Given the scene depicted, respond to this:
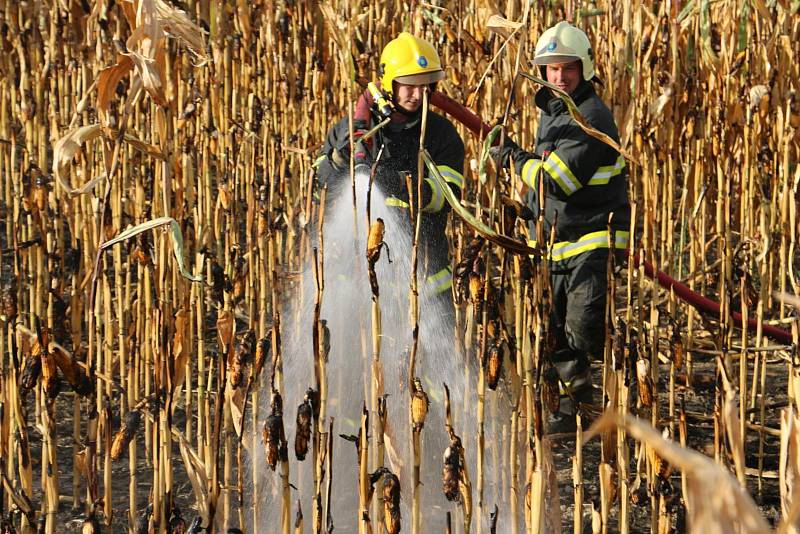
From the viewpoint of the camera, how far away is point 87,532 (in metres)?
1.64

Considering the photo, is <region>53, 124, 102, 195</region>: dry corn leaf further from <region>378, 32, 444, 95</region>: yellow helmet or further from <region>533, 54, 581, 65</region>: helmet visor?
<region>533, 54, 581, 65</region>: helmet visor

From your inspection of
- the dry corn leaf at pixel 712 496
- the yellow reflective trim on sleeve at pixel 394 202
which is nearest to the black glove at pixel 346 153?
the yellow reflective trim on sleeve at pixel 394 202

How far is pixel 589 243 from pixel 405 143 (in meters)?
0.61

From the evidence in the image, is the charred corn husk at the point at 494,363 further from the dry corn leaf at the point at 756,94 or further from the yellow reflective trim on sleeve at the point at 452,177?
the dry corn leaf at the point at 756,94

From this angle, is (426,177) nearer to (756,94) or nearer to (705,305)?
(705,305)

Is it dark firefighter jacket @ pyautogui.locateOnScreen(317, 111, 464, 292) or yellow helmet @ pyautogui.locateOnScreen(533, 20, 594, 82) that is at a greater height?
yellow helmet @ pyautogui.locateOnScreen(533, 20, 594, 82)

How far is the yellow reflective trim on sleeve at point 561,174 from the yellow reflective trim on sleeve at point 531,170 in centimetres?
9

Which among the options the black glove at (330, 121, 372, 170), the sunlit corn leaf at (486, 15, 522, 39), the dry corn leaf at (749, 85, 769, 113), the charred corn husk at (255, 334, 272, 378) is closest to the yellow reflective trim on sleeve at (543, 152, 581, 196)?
the sunlit corn leaf at (486, 15, 522, 39)

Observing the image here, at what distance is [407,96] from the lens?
2.93 metres

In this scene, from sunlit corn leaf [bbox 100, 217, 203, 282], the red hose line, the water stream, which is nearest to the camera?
sunlit corn leaf [bbox 100, 217, 203, 282]

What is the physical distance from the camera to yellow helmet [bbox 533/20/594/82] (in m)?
2.99

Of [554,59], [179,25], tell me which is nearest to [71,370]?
[179,25]

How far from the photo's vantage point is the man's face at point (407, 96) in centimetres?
292

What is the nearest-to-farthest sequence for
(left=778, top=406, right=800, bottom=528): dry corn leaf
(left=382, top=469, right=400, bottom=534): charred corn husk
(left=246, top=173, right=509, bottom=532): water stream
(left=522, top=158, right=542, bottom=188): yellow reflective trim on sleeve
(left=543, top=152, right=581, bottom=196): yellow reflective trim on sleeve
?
(left=778, top=406, right=800, bottom=528): dry corn leaf, (left=382, top=469, right=400, bottom=534): charred corn husk, (left=246, top=173, right=509, bottom=532): water stream, (left=522, top=158, right=542, bottom=188): yellow reflective trim on sleeve, (left=543, top=152, right=581, bottom=196): yellow reflective trim on sleeve
